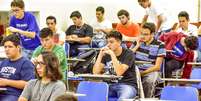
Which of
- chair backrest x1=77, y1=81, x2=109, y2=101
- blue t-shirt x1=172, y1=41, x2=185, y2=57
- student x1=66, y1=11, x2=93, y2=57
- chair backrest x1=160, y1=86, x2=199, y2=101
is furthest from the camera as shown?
student x1=66, y1=11, x2=93, y2=57

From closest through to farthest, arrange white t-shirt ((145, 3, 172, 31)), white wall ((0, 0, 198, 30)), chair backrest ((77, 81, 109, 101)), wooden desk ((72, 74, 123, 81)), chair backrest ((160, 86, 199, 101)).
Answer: chair backrest ((160, 86, 199, 101)) → chair backrest ((77, 81, 109, 101)) → wooden desk ((72, 74, 123, 81)) → white t-shirt ((145, 3, 172, 31)) → white wall ((0, 0, 198, 30))

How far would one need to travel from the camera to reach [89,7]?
1086cm

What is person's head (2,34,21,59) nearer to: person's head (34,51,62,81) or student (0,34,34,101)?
student (0,34,34,101)

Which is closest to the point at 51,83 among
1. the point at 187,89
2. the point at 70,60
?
the point at 187,89

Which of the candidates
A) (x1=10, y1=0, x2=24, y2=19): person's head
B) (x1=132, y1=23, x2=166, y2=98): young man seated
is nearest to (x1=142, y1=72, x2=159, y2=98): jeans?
(x1=132, y1=23, x2=166, y2=98): young man seated

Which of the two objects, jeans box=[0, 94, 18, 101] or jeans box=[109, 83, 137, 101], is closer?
jeans box=[0, 94, 18, 101]

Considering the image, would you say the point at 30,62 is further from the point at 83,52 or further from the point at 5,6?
the point at 5,6

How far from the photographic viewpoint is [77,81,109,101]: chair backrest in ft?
17.1

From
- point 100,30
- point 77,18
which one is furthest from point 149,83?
point 100,30

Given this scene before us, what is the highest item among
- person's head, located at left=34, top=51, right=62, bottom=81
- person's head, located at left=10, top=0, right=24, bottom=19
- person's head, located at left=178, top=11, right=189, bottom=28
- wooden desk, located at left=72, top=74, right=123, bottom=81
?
person's head, located at left=10, top=0, right=24, bottom=19

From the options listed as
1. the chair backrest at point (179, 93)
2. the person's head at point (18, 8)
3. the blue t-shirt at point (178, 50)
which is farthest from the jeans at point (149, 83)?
the person's head at point (18, 8)

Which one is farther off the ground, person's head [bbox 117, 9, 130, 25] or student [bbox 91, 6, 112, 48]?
person's head [bbox 117, 9, 130, 25]

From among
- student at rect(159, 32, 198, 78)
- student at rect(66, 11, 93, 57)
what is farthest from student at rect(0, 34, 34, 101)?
student at rect(66, 11, 93, 57)

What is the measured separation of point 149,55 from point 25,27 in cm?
170
